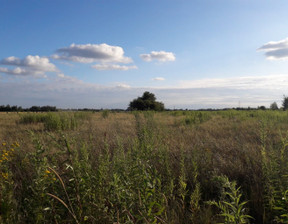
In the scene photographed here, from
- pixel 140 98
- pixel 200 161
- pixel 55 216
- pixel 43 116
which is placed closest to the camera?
pixel 55 216

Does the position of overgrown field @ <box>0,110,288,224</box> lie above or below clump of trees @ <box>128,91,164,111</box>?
below

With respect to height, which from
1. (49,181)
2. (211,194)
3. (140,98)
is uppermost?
(140,98)

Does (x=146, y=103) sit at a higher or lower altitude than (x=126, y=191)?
higher

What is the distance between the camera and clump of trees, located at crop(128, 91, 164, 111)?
3773 centimetres

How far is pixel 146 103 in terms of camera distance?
38094mm

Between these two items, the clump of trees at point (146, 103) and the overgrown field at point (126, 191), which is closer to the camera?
the overgrown field at point (126, 191)

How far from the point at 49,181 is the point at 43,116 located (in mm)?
8984

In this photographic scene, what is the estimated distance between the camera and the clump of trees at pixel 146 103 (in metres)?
37.7

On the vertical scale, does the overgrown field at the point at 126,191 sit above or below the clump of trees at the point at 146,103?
below

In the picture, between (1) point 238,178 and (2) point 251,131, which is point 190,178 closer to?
(1) point 238,178

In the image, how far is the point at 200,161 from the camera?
150 inches

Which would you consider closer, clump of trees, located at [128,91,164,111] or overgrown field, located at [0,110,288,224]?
overgrown field, located at [0,110,288,224]

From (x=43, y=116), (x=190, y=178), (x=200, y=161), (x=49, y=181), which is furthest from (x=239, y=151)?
(x=43, y=116)

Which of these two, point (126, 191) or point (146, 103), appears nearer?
point (126, 191)
